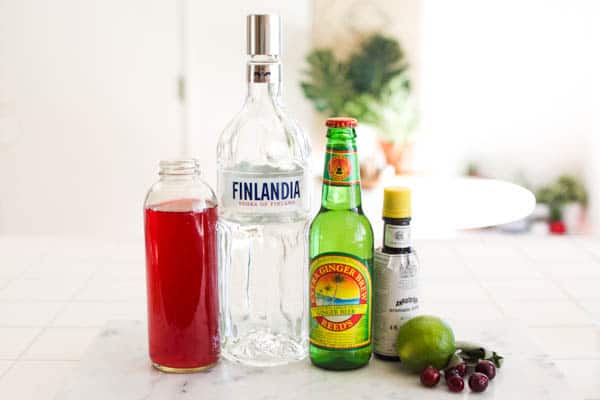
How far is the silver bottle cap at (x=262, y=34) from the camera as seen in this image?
0.90 m

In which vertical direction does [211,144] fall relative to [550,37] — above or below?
below

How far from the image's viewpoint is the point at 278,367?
993 mm

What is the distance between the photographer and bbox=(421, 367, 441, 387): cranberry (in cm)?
93

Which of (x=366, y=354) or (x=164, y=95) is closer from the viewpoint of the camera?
(x=366, y=354)

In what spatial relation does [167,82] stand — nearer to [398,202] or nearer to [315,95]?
[315,95]

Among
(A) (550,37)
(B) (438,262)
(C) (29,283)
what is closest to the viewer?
(C) (29,283)

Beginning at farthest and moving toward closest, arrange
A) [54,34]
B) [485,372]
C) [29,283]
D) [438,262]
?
[54,34]
[438,262]
[29,283]
[485,372]

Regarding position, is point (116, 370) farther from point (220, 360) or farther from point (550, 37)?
point (550, 37)

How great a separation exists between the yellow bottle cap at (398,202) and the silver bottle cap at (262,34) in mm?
220

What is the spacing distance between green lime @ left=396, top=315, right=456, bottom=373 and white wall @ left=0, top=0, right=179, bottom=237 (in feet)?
9.74

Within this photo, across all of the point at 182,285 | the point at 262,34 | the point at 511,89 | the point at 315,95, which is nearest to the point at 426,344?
the point at 182,285

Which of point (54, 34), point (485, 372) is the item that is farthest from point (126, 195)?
point (485, 372)

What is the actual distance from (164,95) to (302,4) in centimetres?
79

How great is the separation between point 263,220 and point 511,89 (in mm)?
3411
